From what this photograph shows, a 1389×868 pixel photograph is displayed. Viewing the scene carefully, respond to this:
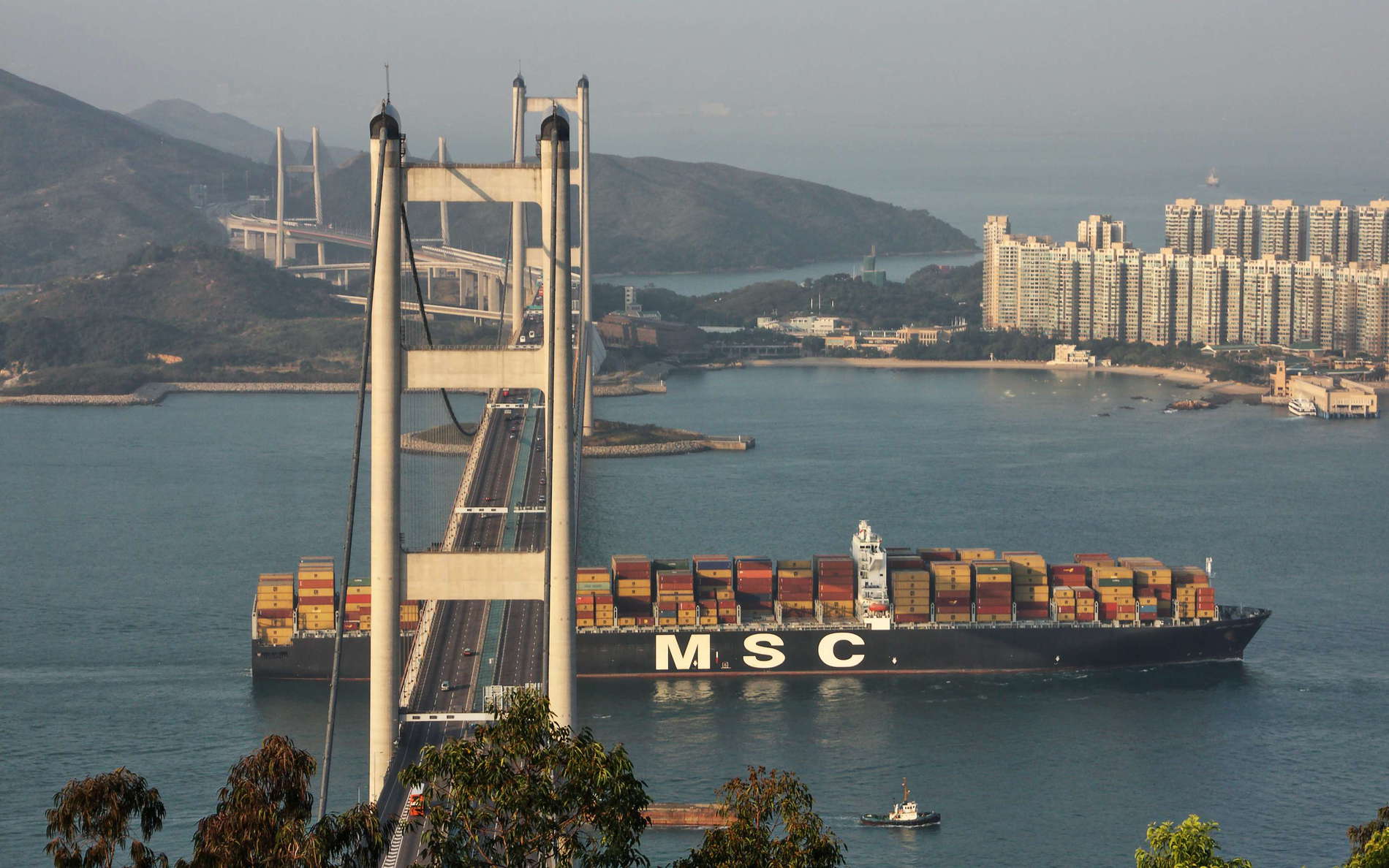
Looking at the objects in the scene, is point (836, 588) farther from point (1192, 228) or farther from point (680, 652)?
point (1192, 228)

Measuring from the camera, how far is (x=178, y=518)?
25359 mm

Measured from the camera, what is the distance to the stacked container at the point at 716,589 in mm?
18797

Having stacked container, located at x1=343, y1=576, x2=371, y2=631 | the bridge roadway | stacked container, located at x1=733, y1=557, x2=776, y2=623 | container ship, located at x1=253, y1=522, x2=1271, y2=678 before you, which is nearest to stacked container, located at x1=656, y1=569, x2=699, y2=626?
container ship, located at x1=253, y1=522, x2=1271, y2=678

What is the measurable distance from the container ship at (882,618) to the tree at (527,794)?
12.7 meters

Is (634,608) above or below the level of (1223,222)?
below

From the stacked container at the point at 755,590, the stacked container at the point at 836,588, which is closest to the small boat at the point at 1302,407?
the stacked container at the point at 836,588

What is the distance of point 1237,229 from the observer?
59906mm

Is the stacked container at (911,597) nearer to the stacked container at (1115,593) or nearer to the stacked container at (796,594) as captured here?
the stacked container at (796,594)

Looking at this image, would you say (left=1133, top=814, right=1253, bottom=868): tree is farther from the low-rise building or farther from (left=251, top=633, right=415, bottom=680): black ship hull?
the low-rise building

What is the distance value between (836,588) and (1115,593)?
110 inches

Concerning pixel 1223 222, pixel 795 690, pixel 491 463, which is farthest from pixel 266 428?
pixel 1223 222

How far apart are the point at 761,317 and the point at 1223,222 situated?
48.1 ft

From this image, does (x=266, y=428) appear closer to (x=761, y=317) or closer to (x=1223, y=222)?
(x=761, y=317)

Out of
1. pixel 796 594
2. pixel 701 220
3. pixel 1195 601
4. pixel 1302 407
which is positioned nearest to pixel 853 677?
pixel 796 594
